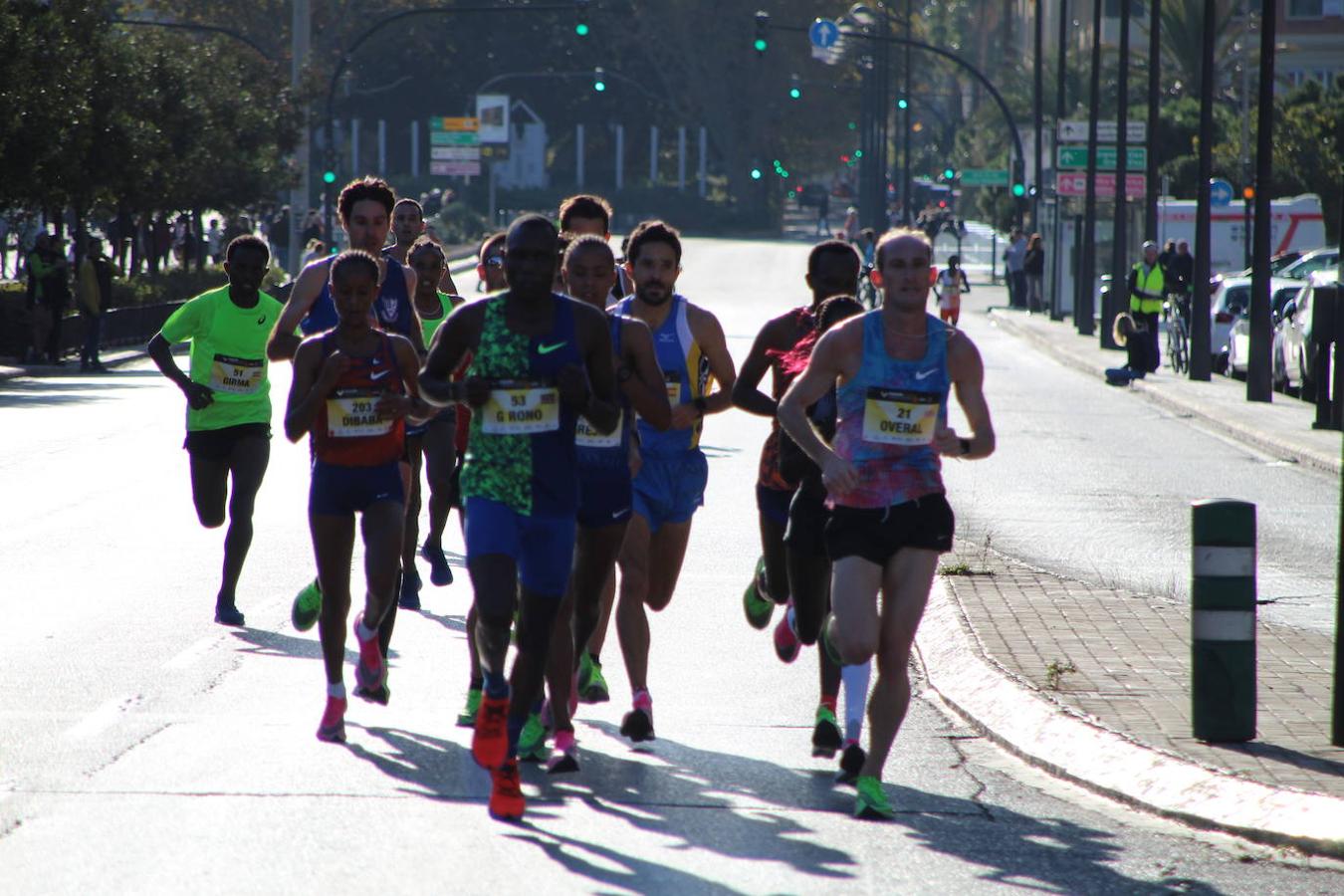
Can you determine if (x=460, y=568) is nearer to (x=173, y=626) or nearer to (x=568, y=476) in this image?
(x=173, y=626)

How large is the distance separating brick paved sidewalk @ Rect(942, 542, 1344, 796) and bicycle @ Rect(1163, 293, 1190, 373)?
2256cm

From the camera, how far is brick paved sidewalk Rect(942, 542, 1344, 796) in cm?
729

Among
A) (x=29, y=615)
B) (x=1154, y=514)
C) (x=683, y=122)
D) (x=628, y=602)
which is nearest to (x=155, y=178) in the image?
(x=1154, y=514)

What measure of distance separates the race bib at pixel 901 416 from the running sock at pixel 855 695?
76 centimetres

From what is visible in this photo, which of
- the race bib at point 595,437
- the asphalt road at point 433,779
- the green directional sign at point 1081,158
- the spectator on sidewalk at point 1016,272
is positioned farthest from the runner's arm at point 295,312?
the spectator on sidewalk at point 1016,272

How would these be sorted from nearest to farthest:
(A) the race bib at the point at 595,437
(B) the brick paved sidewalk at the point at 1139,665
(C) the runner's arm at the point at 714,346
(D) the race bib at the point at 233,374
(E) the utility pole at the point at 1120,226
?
(A) the race bib at the point at 595,437, (B) the brick paved sidewalk at the point at 1139,665, (C) the runner's arm at the point at 714,346, (D) the race bib at the point at 233,374, (E) the utility pole at the point at 1120,226

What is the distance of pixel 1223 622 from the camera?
7.60 m

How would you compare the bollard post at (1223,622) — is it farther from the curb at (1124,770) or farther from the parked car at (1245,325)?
the parked car at (1245,325)

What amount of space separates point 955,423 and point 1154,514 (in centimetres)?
830

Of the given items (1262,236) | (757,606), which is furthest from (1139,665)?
(1262,236)

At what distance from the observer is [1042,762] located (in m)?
7.49

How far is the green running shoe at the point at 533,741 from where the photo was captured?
7.36 m

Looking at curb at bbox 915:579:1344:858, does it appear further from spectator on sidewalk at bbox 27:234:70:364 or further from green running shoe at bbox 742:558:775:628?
spectator on sidewalk at bbox 27:234:70:364

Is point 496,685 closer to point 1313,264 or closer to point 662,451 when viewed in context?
point 662,451
